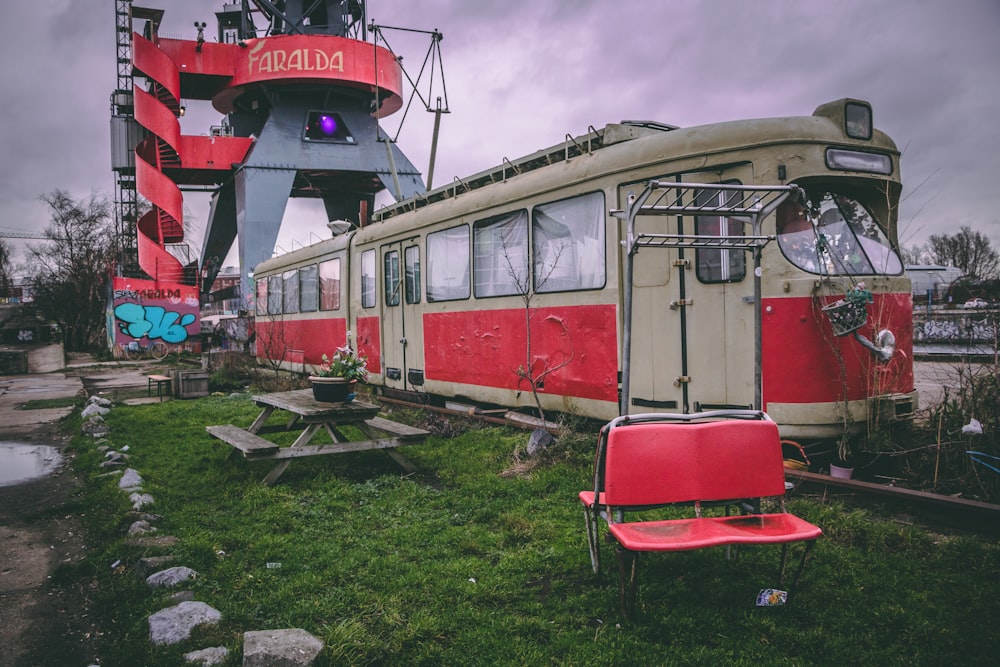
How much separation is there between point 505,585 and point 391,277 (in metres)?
8.18

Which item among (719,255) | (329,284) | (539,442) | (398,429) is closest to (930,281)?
(329,284)

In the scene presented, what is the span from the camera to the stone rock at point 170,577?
409 centimetres

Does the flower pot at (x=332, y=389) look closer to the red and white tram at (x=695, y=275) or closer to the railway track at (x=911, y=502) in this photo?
the red and white tram at (x=695, y=275)

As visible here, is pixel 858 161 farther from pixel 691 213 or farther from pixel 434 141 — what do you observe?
pixel 434 141

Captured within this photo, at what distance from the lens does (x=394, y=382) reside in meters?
11.7

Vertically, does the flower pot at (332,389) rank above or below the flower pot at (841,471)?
above

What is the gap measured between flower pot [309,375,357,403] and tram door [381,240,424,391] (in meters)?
3.62

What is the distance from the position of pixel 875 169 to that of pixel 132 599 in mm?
6908

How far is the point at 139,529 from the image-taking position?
16.7ft

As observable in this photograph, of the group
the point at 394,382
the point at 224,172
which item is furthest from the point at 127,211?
the point at 394,382

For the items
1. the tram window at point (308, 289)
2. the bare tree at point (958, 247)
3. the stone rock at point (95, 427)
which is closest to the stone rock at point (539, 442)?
the stone rock at point (95, 427)

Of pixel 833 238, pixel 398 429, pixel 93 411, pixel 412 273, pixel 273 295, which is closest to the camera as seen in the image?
pixel 833 238

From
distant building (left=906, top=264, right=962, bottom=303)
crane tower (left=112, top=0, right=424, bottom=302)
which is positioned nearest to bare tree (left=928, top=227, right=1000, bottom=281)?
distant building (left=906, top=264, right=962, bottom=303)

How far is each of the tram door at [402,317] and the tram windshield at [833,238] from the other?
19.9 ft
